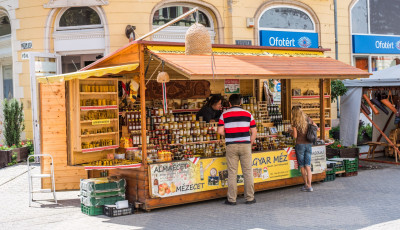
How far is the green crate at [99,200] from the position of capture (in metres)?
8.84

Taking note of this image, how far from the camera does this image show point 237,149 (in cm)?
932

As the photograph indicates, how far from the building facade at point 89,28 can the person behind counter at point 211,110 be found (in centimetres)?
521

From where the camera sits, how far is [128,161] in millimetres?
9516

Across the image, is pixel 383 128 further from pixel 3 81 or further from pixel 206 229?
pixel 3 81

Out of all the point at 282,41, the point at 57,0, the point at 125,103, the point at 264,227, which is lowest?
the point at 264,227

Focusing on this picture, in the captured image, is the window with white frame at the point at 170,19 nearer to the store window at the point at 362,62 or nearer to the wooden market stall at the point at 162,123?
the wooden market stall at the point at 162,123

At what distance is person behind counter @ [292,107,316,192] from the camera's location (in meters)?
10.4

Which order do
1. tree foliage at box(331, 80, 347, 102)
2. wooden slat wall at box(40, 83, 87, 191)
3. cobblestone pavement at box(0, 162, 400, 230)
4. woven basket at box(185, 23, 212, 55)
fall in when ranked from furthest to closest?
tree foliage at box(331, 80, 347, 102) < wooden slat wall at box(40, 83, 87, 191) < woven basket at box(185, 23, 212, 55) < cobblestone pavement at box(0, 162, 400, 230)

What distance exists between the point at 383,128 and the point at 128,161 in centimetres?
892

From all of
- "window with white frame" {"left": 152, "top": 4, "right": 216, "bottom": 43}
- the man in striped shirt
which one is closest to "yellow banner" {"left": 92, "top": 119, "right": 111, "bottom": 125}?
the man in striped shirt

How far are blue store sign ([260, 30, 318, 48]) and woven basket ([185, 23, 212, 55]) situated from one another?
9.12 meters

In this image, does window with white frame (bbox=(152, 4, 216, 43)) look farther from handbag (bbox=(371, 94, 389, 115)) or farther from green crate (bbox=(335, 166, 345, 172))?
green crate (bbox=(335, 166, 345, 172))

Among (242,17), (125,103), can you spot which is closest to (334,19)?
(242,17)

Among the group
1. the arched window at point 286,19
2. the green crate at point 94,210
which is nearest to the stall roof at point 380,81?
the arched window at point 286,19
